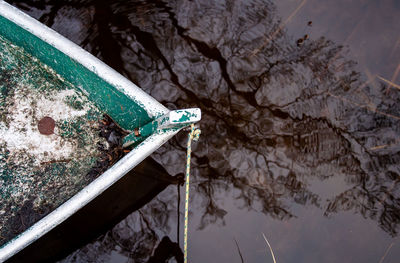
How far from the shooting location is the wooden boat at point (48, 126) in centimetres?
210

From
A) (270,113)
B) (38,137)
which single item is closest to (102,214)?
(38,137)

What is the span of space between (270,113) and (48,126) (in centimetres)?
195

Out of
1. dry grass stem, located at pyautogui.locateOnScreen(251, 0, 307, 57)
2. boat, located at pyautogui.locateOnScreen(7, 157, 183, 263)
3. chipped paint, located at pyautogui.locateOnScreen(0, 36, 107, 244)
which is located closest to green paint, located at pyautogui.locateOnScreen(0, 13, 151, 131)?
chipped paint, located at pyautogui.locateOnScreen(0, 36, 107, 244)

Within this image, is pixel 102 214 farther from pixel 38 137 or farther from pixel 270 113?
pixel 270 113

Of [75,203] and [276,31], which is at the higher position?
[276,31]

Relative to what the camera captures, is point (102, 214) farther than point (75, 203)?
Yes

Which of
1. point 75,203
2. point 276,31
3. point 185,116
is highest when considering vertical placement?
point 276,31

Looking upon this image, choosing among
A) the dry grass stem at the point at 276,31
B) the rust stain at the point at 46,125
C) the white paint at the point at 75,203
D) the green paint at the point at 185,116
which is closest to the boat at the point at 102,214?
the rust stain at the point at 46,125

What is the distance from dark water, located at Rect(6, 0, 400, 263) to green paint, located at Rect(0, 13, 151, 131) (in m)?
0.72

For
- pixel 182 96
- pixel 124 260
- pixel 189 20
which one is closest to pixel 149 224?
pixel 124 260

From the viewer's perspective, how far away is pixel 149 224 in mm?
2738

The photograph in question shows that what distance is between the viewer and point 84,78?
6.85ft

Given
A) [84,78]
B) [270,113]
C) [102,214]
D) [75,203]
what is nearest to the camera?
[75,203]

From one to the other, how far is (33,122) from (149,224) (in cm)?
127
